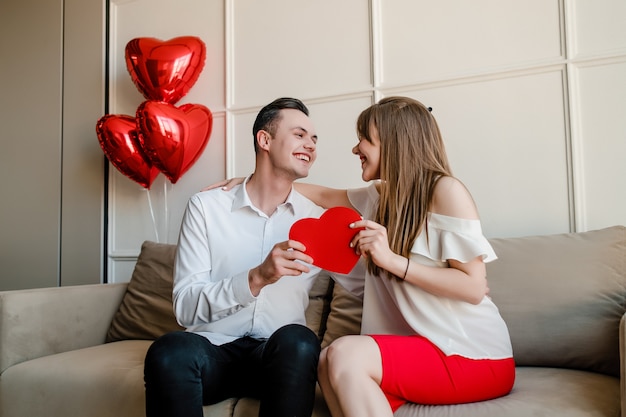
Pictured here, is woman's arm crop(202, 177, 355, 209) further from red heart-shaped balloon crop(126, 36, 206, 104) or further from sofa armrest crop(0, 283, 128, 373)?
red heart-shaped balloon crop(126, 36, 206, 104)

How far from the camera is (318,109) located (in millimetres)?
2303

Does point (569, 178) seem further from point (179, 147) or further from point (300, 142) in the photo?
point (179, 147)

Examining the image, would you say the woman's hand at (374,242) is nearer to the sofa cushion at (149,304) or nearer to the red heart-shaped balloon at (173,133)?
the sofa cushion at (149,304)

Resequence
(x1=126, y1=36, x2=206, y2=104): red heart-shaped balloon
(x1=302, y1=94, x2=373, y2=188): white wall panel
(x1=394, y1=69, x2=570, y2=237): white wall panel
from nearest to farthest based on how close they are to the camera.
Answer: (x1=394, y1=69, x2=570, y2=237): white wall panel < (x1=302, y1=94, x2=373, y2=188): white wall panel < (x1=126, y1=36, x2=206, y2=104): red heart-shaped balloon

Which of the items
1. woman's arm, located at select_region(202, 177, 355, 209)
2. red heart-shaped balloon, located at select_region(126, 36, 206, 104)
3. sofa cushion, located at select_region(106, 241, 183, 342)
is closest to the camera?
woman's arm, located at select_region(202, 177, 355, 209)

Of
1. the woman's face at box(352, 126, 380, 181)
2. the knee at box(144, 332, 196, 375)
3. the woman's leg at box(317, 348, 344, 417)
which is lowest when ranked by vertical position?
the woman's leg at box(317, 348, 344, 417)

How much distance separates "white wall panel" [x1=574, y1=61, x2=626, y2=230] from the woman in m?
0.80

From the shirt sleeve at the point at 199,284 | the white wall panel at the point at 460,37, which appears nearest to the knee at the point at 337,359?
the shirt sleeve at the point at 199,284

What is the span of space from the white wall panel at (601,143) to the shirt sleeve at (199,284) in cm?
127

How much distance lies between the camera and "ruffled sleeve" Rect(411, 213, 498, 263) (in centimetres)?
119

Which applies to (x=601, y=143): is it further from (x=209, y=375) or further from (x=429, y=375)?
(x=209, y=375)

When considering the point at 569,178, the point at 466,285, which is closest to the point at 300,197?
the point at 466,285

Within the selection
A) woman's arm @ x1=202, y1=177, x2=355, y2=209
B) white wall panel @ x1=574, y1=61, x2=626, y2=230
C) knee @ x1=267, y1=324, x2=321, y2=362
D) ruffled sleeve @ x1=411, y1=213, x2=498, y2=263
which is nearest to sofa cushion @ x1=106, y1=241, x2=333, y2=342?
woman's arm @ x1=202, y1=177, x2=355, y2=209

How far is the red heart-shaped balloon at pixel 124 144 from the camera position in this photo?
2408 mm
